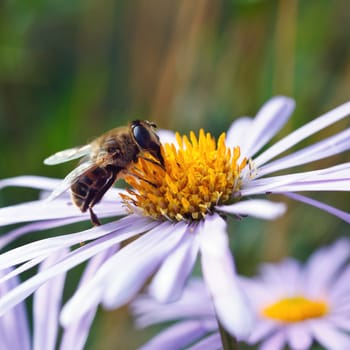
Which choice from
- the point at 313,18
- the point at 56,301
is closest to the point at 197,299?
the point at 56,301

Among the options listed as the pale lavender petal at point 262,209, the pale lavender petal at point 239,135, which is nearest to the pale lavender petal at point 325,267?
the pale lavender petal at point 239,135

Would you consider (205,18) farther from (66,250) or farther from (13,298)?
Result: (13,298)

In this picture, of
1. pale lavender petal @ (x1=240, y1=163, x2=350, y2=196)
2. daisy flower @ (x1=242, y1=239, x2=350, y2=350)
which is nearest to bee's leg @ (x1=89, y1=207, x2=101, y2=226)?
pale lavender petal @ (x1=240, y1=163, x2=350, y2=196)

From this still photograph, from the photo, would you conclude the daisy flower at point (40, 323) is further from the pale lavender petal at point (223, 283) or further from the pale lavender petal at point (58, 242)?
the pale lavender petal at point (223, 283)

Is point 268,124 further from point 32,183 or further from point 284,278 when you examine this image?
point 284,278

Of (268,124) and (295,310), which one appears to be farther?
(295,310)

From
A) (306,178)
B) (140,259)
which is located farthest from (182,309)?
(140,259)

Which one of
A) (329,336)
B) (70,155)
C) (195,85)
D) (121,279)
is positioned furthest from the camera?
(195,85)

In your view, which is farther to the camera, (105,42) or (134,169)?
(105,42)
